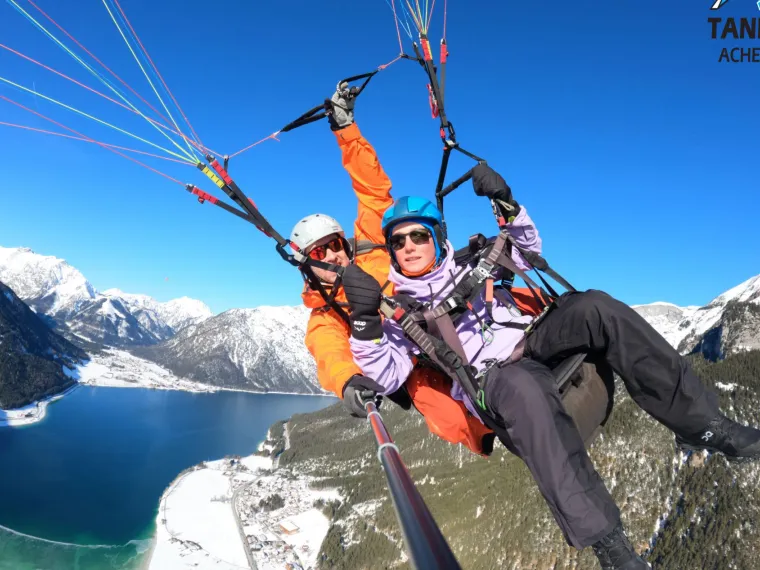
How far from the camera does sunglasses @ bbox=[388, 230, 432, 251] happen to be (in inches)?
185

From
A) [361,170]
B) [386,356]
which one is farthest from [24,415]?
[386,356]

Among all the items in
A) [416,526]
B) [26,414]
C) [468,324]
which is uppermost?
[26,414]

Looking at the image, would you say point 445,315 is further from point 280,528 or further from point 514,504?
point 280,528

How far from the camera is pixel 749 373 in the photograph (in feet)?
182

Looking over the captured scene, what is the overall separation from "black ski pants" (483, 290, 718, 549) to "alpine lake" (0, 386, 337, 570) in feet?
219

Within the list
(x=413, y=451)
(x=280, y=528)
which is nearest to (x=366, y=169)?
(x=280, y=528)

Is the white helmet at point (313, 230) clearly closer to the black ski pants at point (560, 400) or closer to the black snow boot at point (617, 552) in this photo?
the black ski pants at point (560, 400)

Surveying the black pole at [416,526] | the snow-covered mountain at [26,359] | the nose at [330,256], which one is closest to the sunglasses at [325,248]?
the nose at [330,256]

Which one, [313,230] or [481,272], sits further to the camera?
[313,230]

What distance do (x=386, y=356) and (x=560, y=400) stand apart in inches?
74.1

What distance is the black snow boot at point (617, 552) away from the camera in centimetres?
321

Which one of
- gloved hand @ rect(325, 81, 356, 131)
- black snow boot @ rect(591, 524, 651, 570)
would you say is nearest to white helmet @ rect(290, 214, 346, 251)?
gloved hand @ rect(325, 81, 356, 131)

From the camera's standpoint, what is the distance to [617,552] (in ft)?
10.5

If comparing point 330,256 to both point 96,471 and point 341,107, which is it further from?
point 96,471
